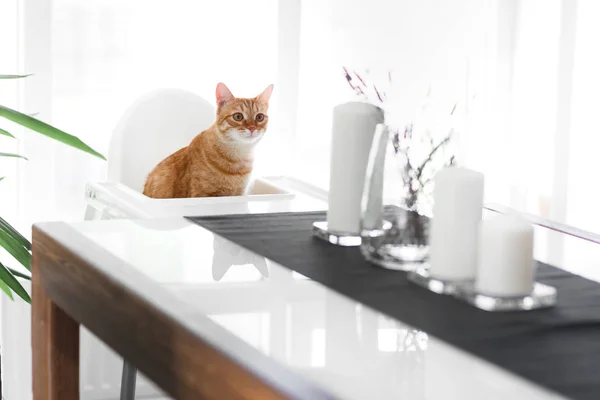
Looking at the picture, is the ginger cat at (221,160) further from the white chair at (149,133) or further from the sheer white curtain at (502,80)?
the sheer white curtain at (502,80)

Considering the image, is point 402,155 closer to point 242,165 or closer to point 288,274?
point 288,274

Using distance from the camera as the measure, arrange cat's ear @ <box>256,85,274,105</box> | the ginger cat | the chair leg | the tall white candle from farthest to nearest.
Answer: the chair leg
cat's ear @ <box>256,85,274,105</box>
the ginger cat
the tall white candle

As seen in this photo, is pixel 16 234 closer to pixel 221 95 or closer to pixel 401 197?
pixel 221 95

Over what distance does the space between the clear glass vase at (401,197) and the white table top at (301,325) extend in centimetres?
14

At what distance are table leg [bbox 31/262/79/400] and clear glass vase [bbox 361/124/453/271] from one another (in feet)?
2.02

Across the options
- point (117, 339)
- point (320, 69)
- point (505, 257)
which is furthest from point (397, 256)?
point (320, 69)

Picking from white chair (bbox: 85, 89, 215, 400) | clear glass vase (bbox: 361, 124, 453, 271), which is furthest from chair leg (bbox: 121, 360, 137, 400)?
clear glass vase (bbox: 361, 124, 453, 271)

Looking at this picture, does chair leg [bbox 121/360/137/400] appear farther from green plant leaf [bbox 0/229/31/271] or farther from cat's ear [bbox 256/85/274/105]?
cat's ear [bbox 256/85/274/105]

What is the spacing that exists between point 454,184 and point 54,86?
6.33 ft

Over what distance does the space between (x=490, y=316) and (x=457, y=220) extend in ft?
0.49

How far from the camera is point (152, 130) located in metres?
2.69

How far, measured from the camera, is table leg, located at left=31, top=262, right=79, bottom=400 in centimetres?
181

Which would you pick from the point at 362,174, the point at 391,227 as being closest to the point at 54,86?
the point at 362,174

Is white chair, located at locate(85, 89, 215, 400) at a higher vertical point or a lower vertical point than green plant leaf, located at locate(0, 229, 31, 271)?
higher
